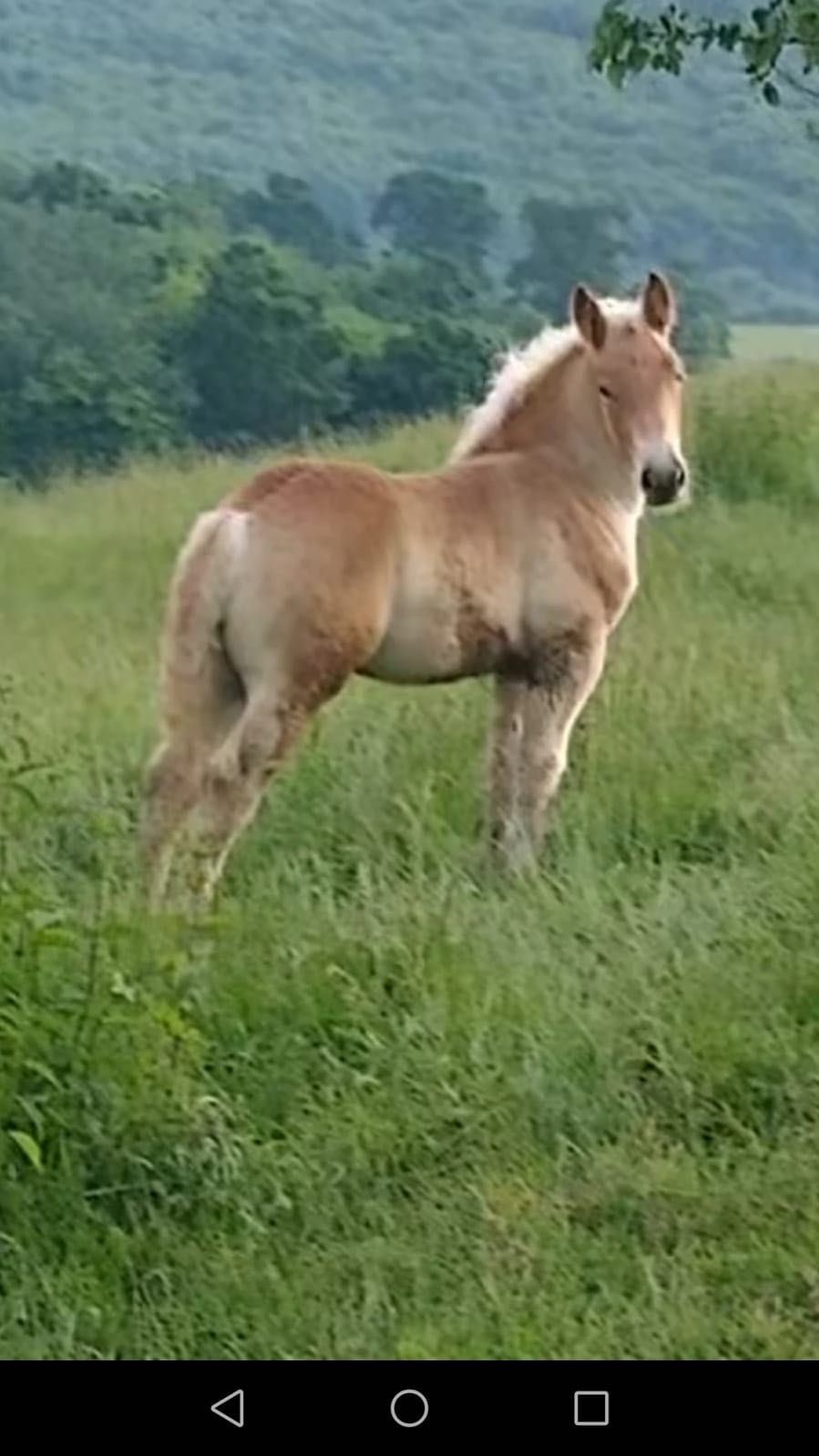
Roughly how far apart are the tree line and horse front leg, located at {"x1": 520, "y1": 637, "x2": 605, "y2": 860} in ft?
33.9

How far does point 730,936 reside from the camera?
5.89 m

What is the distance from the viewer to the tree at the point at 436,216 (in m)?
25.8

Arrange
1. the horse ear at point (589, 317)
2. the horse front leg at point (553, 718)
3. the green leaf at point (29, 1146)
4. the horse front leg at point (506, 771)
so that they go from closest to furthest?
the green leaf at point (29, 1146) < the horse front leg at point (506, 771) < the horse front leg at point (553, 718) < the horse ear at point (589, 317)

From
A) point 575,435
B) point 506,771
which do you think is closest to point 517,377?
point 575,435

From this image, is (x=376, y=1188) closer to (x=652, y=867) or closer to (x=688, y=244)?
(x=652, y=867)

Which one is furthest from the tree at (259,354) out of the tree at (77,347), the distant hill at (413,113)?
the distant hill at (413,113)

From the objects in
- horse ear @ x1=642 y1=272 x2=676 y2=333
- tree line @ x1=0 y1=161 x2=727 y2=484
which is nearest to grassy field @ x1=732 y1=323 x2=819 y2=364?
tree line @ x1=0 y1=161 x2=727 y2=484

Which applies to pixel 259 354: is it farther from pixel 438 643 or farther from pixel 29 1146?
pixel 29 1146

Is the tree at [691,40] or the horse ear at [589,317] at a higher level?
the tree at [691,40]

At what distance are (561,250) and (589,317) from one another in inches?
669

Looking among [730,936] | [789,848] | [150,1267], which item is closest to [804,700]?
[789,848]

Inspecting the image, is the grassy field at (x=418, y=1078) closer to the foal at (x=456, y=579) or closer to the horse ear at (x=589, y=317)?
the foal at (x=456, y=579)
